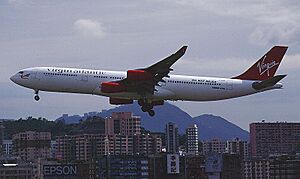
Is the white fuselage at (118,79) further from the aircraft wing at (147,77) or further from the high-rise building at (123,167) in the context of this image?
the high-rise building at (123,167)

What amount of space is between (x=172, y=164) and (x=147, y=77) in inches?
4335

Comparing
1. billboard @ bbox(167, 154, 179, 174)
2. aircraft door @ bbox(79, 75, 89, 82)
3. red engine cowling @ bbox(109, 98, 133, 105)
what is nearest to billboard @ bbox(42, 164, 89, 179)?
billboard @ bbox(167, 154, 179, 174)

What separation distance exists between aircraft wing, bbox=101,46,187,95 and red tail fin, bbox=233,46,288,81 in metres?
11.8

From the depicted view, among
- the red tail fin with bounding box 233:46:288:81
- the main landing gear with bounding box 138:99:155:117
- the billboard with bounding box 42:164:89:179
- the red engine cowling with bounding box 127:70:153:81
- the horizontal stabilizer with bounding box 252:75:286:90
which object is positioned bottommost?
the billboard with bounding box 42:164:89:179

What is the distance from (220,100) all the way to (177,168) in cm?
10319

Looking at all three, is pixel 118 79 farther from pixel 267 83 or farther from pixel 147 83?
pixel 267 83

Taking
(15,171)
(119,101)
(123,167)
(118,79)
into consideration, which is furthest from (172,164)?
(118,79)

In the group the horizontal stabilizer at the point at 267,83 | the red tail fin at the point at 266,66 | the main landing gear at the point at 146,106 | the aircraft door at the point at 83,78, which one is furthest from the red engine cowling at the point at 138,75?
the horizontal stabilizer at the point at 267,83

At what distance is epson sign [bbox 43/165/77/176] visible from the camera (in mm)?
184875

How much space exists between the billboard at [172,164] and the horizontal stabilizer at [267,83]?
102117 millimetres

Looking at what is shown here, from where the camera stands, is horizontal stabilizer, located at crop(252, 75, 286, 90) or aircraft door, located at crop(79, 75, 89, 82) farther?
horizontal stabilizer, located at crop(252, 75, 286, 90)

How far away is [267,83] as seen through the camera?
302 ft

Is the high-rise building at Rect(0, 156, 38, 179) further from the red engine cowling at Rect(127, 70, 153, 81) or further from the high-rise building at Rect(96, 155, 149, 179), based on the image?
the red engine cowling at Rect(127, 70, 153, 81)

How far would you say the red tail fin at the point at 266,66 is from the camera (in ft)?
323
